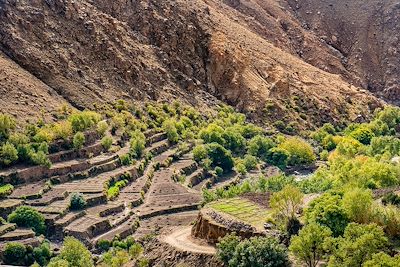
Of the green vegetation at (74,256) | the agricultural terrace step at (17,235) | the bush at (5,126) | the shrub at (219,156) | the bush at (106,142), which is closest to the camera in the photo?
the green vegetation at (74,256)

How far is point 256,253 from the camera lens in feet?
140

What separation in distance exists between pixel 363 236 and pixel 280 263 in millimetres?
5692

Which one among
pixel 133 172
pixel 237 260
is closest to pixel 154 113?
pixel 133 172

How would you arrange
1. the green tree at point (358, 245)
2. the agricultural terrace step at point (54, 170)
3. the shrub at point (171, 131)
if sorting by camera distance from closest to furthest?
the green tree at point (358, 245) → the agricultural terrace step at point (54, 170) → the shrub at point (171, 131)

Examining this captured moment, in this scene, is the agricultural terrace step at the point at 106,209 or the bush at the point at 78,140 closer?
the agricultural terrace step at the point at 106,209

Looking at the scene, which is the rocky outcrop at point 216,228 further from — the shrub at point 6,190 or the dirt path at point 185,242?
the shrub at point 6,190

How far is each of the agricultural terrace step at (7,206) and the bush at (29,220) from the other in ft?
3.90

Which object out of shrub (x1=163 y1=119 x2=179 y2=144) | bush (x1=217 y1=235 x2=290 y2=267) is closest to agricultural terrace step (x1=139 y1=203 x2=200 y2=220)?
shrub (x1=163 y1=119 x2=179 y2=144)

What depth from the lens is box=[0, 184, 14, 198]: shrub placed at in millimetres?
70312

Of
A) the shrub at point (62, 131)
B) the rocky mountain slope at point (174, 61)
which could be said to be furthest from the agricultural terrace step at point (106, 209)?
the rocky mountain slope at point (174, 61)

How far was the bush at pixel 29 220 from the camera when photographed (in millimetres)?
65625

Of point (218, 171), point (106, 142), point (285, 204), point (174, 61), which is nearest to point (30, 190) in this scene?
point (106, 142)

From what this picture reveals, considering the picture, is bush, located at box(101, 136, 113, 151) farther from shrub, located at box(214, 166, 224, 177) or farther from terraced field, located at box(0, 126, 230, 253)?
shrub, located at box(214, 166, 224, 177)

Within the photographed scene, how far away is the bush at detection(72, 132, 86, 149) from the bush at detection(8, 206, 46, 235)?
1617cm
